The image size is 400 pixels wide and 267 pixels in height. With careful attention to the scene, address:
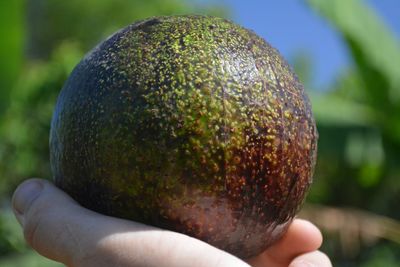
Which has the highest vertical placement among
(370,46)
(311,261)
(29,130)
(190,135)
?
(190,135)

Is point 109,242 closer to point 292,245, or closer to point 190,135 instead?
point 190,135

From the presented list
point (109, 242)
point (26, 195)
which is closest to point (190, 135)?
point (109, 242)

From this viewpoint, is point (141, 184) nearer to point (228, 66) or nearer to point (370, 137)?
point (228, 66)

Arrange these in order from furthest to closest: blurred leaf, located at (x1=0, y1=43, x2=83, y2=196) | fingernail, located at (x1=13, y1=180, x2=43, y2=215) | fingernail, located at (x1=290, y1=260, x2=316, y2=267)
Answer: blurred leaf, located at (x1=0, y1=43, x2=83, y2=196), fingernail, located at (x1=290, y1=260, x2=316, y2=267), fingernail, located at (x1=13, y1=180, x2=43, y2=215)

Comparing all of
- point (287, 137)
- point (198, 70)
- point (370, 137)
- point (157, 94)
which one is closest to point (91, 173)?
point (157, 94)

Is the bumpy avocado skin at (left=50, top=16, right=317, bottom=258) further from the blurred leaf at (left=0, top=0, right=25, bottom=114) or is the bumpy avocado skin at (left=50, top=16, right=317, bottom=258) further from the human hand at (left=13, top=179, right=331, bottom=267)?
the blurred leaf at (left=0, top=0, right=25, bottom=114)

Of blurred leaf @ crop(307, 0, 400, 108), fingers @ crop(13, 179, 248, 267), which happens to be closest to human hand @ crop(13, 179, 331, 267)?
fingers @ crop(13, 179, 248, 267)
